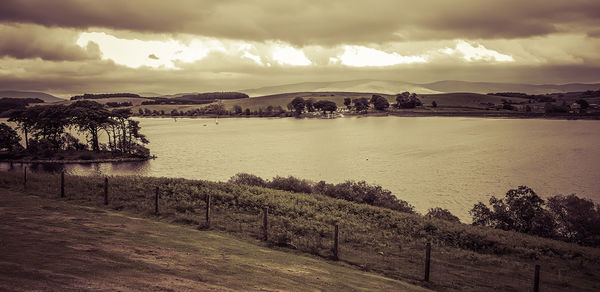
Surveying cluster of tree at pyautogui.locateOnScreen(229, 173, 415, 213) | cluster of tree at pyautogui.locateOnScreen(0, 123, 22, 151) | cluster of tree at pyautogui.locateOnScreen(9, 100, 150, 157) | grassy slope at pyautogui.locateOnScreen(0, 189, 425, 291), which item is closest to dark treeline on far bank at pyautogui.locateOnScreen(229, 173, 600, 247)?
cluster of tree at pyautogui.locateOnScreen(229, 173, 415, 213)

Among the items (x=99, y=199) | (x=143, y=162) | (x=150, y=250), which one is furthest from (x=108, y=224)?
(x=143, y=162)

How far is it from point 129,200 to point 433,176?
65.8 m

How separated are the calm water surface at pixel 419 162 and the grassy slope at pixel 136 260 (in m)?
39.5

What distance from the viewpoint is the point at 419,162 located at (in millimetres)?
100875

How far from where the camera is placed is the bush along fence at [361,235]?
22.2 m

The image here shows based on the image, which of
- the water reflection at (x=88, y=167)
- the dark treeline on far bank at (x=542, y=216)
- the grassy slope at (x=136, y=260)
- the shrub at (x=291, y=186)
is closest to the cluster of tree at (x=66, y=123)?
the water reflection at (x=88, y=167)

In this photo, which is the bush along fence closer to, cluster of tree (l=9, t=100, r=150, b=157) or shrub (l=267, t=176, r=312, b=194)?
shrub (l=267, t=176, r=312, b=194)

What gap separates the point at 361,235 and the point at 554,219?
2710cm

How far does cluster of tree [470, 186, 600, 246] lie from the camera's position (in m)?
39.6

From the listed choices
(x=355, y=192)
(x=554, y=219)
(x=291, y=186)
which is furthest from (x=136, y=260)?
(x=554, y=219)

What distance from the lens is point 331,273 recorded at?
18.9 m

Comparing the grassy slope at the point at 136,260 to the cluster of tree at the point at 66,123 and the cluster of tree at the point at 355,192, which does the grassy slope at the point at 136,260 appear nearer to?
the cluster of tree at the point at 355,192

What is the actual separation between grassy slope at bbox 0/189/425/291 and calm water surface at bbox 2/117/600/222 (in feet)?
130

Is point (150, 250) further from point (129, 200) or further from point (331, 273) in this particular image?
point (129, 200)
